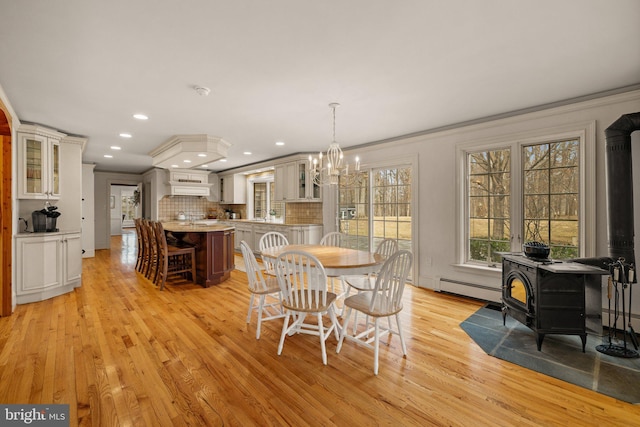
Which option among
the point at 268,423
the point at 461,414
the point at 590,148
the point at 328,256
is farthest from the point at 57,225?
the point at 590,148

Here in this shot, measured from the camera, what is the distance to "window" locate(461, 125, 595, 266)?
3170 mm

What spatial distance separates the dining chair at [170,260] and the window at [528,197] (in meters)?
4.29

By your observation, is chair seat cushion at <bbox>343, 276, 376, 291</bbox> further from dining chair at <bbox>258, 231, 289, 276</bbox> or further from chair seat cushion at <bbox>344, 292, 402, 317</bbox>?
dining chair at <bbox>258, 231, 289, 276</bbox>

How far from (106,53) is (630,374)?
184 inches

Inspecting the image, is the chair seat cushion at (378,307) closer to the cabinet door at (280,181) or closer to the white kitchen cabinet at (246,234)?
the cabinet door at (280,181)

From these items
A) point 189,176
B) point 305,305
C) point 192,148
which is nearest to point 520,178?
point 305,305

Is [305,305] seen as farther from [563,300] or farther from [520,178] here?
[520,178]

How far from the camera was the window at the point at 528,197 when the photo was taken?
10.4ft

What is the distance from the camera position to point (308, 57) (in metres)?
2.24

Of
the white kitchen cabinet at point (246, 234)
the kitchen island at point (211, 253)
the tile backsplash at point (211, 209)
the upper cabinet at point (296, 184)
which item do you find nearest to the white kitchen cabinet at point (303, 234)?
the tile backsplash at point (211, 209)

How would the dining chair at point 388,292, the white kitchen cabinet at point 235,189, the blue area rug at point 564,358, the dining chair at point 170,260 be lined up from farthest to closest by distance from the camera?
the white kitchen cabinet at point 235,189
the dining chair at point 170,260
the dining chair at point 388,292
the blue area rug at point 564,358

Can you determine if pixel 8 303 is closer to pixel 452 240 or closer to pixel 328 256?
pixel 328 256

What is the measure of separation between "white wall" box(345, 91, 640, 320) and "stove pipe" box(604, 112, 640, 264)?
34 cm

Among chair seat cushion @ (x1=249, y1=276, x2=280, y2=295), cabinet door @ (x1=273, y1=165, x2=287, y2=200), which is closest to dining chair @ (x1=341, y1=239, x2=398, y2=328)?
chair seat cushion @ (x1=249, y1=276, x2=280, y2=295)
